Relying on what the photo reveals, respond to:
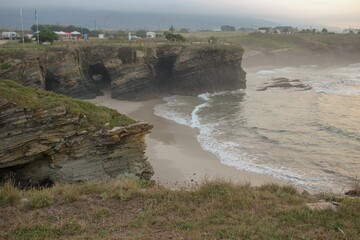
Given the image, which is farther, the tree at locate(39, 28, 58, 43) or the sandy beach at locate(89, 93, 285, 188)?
the tree at locate(39, 28, 58, 43)

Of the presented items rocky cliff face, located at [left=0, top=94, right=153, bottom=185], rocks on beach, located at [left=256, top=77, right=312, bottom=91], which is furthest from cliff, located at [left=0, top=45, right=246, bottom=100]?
rocky cliff face, located at [left=0, top=94, right=153, bottom=185]

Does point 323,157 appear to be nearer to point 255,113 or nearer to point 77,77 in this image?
point 255,113

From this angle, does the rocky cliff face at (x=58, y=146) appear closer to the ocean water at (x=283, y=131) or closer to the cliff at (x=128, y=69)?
the ocean water at (x=283, y=131)

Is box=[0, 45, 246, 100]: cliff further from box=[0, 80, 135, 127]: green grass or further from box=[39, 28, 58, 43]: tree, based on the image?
box=[0, 80, 135, 127]: green grass

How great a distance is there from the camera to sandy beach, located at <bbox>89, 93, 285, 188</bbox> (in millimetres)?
17281

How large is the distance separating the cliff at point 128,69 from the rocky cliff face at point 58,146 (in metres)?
16.6

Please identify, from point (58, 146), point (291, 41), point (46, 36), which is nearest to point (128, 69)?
point (46, 36)

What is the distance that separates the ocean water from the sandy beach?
693mm

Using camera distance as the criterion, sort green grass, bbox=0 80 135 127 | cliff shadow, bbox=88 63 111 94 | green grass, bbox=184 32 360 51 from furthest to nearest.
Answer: green grass, bbox=184 32 360 51 → cliff shadow, bbox=88 63 111 94 → green grass, bbox=0 80 135 127

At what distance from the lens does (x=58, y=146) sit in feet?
44.9

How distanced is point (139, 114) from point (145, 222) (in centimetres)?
2387

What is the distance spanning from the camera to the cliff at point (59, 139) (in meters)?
13.2

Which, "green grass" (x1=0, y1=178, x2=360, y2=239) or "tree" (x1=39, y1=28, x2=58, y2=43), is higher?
"tree" (x1=39, y1=28, x2=58, y2=43)

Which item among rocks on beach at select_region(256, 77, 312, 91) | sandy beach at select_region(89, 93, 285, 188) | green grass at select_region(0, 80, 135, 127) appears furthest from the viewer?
rocks on beach at select_region(256, 77, 312, 91)
